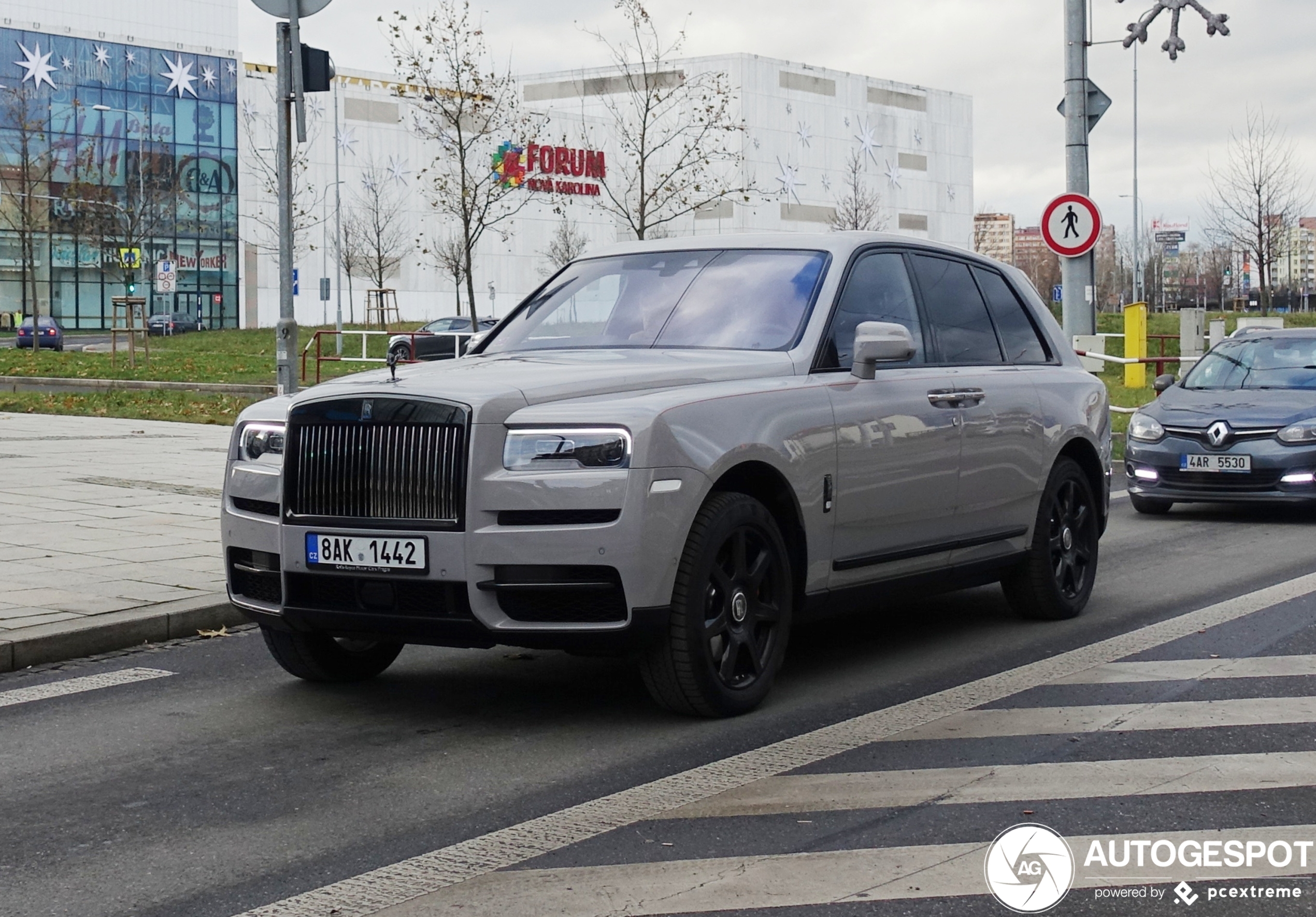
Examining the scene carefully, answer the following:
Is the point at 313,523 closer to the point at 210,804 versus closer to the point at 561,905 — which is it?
the point at 210,804

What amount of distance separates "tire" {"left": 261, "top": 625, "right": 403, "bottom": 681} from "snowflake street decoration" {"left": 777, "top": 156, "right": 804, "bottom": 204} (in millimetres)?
91200

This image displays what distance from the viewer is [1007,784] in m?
4.90

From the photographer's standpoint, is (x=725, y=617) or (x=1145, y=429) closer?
(x=725, y=617)

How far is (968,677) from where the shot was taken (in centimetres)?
657

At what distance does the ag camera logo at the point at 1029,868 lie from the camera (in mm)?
3920

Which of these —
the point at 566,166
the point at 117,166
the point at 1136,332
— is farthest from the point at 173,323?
the point at 1136,332

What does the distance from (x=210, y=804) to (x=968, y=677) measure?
305cm

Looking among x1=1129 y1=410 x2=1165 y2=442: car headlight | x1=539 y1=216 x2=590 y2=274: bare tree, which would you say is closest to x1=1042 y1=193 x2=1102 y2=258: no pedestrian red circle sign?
x1=1129 y1=410 x2=1165 y2=442: car headlight

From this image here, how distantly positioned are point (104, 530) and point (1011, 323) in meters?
5.82

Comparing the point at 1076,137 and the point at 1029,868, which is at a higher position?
the point at 1076,137

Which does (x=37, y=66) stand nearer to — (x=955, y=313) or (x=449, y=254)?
(x=449, y=254)

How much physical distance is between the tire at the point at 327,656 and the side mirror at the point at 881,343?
2084 millimetres

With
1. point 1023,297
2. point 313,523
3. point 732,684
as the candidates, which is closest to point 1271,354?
point 1023,297

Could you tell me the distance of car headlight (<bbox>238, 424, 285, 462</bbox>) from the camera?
5980 mm
